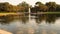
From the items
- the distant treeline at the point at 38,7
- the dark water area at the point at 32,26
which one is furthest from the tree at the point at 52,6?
the dark water area at the point at 32,26

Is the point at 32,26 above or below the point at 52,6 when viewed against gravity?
below

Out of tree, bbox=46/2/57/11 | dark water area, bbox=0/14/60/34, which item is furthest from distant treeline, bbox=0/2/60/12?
dark water area, bbox=0/14/60/34

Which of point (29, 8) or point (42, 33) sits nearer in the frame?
point (42, 33)

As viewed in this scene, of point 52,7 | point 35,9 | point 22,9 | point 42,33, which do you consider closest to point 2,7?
point 22,9

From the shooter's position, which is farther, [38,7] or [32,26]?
[38,7]

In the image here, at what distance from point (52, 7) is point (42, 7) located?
663cm

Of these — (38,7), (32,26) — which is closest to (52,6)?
(38,7)

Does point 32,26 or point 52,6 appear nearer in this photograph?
point 32,26

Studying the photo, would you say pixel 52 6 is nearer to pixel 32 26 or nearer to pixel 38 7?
pixel 38 7

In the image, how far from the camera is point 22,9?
9819 cm

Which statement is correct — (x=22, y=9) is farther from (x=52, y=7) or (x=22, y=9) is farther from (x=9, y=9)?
(x=52, y=7)

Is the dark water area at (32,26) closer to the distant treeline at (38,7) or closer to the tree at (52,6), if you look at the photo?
the distant treeline at (38,7)

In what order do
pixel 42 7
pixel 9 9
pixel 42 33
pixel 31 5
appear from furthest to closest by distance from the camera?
pixel 31 5, pixel 42 7, pixel 9 9, pixel 42 33

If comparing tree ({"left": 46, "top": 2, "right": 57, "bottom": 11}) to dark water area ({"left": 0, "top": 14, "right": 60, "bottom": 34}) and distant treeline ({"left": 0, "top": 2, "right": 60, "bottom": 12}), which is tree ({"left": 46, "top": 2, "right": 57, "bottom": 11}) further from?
dark water area ({"left": 0, "top": 14, "right": 60, "bottom": 34})
